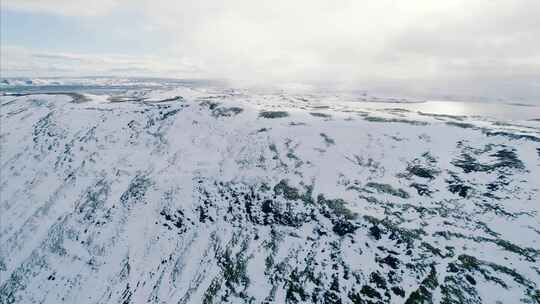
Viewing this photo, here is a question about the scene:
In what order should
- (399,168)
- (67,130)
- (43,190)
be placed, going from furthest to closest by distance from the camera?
1. (67,130)
2. (43,190)
3. (399,168)

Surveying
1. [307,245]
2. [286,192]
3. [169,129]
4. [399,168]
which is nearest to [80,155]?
[169,129]

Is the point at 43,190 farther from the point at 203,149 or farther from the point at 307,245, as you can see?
the point at 307,245

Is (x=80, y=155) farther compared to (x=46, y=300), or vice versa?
(x=80, y=155)

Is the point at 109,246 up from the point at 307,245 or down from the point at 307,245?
down

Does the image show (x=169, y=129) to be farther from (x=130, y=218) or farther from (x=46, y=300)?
(x=46, y=300)

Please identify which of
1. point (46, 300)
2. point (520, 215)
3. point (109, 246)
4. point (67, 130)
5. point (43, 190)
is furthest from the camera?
point (67, 130)

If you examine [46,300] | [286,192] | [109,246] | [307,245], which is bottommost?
[46,300]
